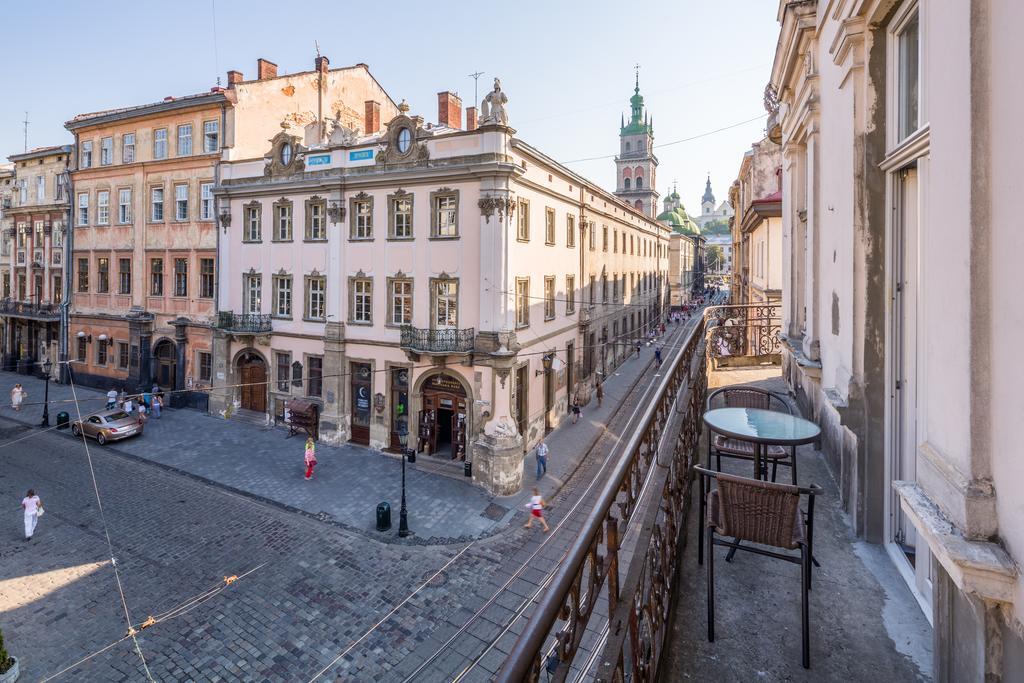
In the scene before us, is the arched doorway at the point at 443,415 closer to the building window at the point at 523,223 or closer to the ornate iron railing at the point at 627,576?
the building window at the point at 523,223

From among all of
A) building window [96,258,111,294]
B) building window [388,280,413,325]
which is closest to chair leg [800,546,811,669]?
building window [388,280,413,325]

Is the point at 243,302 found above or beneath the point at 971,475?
above

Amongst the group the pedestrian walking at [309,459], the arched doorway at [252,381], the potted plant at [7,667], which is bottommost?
the potted plant at [7,667]

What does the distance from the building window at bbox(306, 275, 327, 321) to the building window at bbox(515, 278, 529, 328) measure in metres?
8.89

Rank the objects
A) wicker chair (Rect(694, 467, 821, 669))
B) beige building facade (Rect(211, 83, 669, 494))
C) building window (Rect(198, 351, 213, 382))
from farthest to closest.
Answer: building window (Rect(198, 351, 213, 382)), beige building facade (Rect(211, 83, 669, 494)), wicker chair (Rect(694, 467, 821, 669))

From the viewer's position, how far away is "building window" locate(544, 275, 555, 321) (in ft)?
78.8

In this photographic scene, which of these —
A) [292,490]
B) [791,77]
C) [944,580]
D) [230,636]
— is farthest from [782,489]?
[292,490]

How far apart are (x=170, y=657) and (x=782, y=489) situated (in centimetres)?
1200

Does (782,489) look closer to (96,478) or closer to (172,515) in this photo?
(172,515)

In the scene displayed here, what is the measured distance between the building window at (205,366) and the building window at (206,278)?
9.89 ft

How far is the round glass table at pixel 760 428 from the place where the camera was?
14.5ft

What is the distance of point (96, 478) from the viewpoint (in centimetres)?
1897

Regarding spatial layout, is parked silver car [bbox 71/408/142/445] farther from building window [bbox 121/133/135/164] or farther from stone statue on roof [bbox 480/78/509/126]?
stone statue on roof [bbox 480/78/509/126]

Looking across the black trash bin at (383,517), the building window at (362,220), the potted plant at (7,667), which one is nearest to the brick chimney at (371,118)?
the building window at (362,220)
